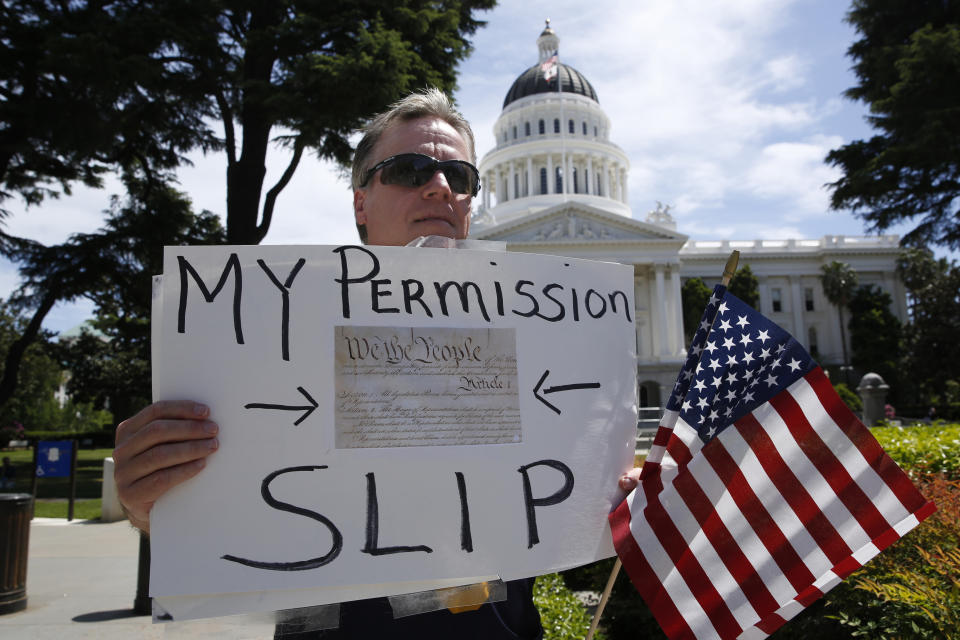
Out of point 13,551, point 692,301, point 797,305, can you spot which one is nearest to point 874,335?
point 797,305

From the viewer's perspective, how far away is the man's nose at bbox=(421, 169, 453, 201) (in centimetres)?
173

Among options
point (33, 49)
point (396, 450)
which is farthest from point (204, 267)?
point (33, 49)

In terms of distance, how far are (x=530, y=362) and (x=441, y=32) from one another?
11.1 meters

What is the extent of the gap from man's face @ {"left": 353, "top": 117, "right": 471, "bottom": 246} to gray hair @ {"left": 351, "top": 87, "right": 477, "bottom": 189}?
20mm

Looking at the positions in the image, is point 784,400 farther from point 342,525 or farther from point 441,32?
point 441,32

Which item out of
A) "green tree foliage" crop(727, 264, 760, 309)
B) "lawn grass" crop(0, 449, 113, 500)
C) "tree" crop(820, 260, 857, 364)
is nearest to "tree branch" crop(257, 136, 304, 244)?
"lawn grass" crop(0, 449, 113, 500)

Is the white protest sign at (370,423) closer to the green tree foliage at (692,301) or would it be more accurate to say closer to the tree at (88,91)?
the tree at (88,91)

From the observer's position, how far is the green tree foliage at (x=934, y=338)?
39719mm

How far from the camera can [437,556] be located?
135 cm

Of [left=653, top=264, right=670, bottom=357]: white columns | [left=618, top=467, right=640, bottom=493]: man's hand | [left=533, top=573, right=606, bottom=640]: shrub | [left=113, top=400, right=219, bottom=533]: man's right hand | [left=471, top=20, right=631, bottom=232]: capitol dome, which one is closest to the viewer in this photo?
[left=113, top=400, right=219, bottom=533]: man's right hand

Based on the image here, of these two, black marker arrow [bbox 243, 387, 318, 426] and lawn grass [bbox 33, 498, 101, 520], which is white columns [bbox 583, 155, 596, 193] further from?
black marker arrow [bbox 243, 387, 318, 426]

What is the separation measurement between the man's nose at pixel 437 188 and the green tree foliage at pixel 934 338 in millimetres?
44101

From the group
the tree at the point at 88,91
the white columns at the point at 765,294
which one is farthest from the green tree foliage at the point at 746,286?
the tree at the point at 88,91

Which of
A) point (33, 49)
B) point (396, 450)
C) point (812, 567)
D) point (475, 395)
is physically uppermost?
point (33, 49)
